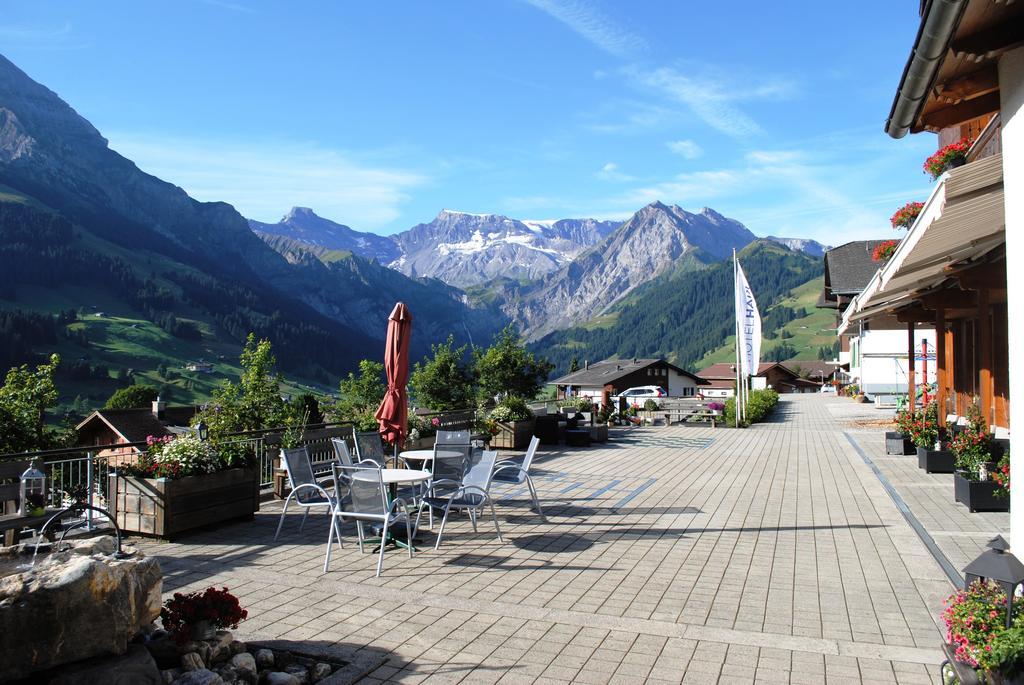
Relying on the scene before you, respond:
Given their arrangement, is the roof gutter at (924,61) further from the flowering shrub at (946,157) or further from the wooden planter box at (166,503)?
the wooden planter box at (166,503)

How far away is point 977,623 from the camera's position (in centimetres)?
348

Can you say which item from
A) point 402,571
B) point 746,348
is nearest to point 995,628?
point 402,571

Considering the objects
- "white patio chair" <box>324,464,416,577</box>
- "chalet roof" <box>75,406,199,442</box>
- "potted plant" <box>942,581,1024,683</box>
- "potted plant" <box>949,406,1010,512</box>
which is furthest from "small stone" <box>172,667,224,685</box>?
"chalet roof" <box>75,406,199,442</box>

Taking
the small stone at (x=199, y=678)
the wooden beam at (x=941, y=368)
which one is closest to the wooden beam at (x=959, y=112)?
the small stone at (x=199, y=678)

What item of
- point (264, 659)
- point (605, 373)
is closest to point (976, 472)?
point (264, 659)

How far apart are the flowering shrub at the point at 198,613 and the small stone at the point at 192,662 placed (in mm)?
101

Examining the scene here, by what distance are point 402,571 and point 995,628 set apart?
13.9 ft

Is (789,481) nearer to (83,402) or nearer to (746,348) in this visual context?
(746,348)

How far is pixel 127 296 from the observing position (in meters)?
163

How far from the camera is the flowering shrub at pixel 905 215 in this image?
43.1ft

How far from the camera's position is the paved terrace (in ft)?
13.8

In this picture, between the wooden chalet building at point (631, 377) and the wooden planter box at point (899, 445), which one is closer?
the wooden planter box at point (899, 445)

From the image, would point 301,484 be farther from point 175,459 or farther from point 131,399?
point 131,399

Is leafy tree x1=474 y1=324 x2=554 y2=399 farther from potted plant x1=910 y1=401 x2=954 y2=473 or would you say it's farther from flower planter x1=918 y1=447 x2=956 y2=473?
flower planter x1=918 y1=447 x2=956 y2=473
